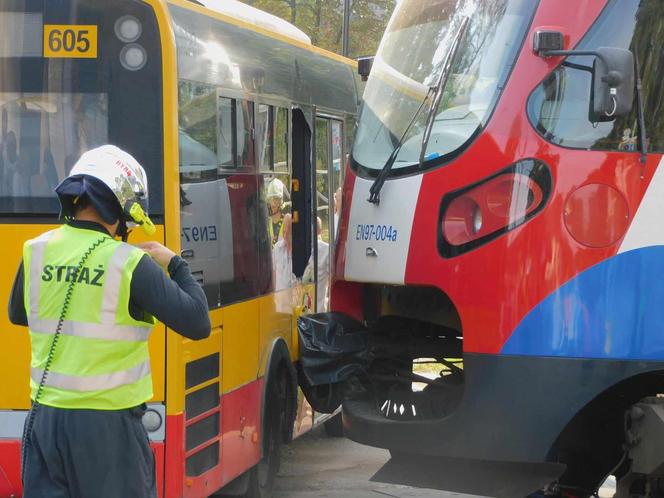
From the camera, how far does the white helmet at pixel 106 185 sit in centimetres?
439

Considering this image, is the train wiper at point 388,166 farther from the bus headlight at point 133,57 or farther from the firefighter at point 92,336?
the firefighter at point 92,336

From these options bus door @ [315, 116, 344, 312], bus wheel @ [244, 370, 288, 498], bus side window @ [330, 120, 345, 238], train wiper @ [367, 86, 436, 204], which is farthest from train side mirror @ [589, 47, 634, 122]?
bus side window @ [330, 120, 345, 238]

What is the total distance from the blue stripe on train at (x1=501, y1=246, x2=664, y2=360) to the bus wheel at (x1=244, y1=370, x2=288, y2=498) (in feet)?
8.07

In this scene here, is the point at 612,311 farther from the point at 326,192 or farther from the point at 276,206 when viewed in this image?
the point at 326,192

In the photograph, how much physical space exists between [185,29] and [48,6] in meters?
0.70

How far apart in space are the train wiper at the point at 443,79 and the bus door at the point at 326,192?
2545mm

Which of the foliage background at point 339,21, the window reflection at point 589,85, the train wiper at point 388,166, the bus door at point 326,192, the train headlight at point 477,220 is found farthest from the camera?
the foliage background at point 339,21

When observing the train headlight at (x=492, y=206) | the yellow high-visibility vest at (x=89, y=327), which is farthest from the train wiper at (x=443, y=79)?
the yellow high-visibility vest at (x=89, y=327)

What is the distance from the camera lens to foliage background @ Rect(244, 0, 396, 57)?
75.8 ft

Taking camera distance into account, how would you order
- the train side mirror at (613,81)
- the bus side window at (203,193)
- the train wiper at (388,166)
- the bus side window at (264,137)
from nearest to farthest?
the train side mirror at (613,81)
the bus side window at (203,193)
the train wiper at (388,166)
the bus side window at (264,137)

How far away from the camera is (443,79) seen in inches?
266

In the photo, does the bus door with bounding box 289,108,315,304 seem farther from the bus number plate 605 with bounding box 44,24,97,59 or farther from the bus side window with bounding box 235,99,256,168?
the bus number plate 605 with bounding box 44,24,97,59

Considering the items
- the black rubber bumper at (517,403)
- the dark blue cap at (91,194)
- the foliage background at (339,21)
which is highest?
the foliage background at (339,21)

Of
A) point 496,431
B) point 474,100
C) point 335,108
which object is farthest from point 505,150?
point 335,108
